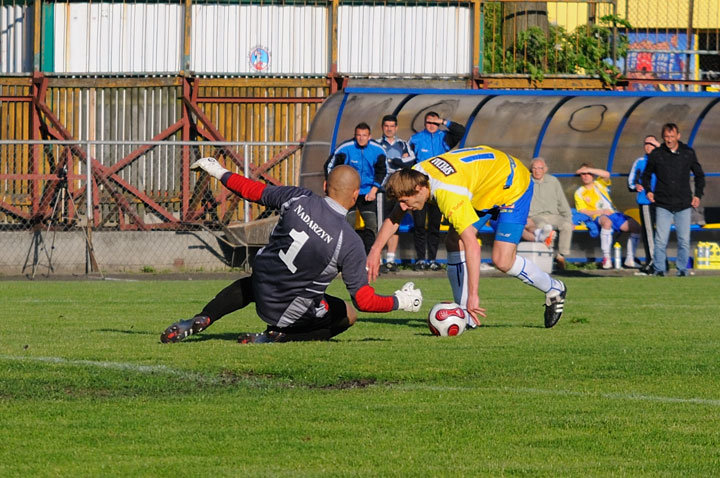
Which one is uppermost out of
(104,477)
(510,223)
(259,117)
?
(259,117)

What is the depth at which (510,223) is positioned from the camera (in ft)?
34.2

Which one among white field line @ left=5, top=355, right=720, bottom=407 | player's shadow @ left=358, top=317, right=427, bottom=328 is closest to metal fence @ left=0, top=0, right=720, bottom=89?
player's shadow @ left=358, top=317, right=427, bottom=328

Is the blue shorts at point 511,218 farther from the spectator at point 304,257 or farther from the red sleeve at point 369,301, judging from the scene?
the red sleeve at point 369,301

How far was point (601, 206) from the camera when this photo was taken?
792 inches

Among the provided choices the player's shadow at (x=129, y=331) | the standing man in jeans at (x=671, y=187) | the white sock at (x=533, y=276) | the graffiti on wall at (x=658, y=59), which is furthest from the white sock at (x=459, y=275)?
the graffiti on wall at (x=658, y=59)

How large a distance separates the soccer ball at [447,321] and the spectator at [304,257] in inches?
38.5

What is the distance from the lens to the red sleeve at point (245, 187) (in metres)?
8.45

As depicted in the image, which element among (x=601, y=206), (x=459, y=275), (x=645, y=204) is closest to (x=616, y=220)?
(x=601, y=206)

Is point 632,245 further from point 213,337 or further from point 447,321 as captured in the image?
point 213,337

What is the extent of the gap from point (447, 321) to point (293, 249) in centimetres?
165

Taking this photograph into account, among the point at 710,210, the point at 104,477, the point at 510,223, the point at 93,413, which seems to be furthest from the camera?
the point at 710,210

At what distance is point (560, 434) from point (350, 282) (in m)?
3.11

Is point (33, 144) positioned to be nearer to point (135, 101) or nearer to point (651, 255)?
point (135, 101)

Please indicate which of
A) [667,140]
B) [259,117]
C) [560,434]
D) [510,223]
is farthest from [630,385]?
[259,117]
